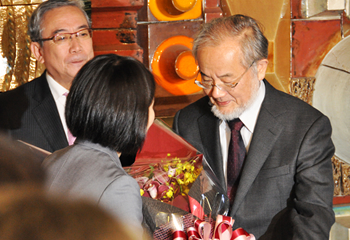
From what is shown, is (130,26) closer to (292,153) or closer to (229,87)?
(229,87)

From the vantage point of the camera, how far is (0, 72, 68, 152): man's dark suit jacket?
6.06 ft

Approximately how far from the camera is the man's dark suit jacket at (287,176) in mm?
1593

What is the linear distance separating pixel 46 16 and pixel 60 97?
521 mm

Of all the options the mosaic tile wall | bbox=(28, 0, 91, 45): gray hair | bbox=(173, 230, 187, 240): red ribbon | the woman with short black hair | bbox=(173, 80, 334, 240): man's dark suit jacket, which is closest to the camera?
the woman with short black hair

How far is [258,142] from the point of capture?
175cm

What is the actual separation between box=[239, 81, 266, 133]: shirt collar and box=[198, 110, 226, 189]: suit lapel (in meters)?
0.17

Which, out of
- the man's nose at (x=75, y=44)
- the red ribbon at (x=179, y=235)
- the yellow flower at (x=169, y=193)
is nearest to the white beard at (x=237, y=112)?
the yellow flower at (x=169, y=193)

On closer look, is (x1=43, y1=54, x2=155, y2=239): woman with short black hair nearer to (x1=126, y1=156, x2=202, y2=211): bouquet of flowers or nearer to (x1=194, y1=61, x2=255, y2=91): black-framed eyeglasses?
(x1=126, y1=156, x2=202, y2=211): bouquet of flowers

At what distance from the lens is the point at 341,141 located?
3025 mm

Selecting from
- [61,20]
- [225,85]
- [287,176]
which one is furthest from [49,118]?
[287,176]

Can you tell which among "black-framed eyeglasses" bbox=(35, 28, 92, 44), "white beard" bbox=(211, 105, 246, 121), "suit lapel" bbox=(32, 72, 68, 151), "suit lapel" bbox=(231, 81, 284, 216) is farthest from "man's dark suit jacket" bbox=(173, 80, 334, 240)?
"black-framed eyeglasses" bbox=(35, 28, 92, 44)

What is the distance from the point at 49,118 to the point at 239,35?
1149 millimetres

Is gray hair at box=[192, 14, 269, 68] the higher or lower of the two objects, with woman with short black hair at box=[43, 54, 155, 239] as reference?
higher

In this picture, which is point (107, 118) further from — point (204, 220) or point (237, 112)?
point (237, 112)
